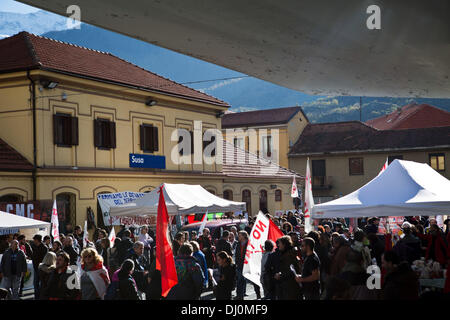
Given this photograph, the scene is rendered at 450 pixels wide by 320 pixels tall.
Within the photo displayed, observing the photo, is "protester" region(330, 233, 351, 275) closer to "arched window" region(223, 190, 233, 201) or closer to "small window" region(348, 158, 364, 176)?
"arched window" region(223, 190, 233, 201)

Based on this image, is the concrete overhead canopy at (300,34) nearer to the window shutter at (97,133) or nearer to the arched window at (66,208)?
the arched window at (66,208)

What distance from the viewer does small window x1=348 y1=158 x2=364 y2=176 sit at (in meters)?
51.8

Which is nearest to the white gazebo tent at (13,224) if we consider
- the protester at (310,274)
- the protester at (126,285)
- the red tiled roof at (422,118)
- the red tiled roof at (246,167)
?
the protester at (126,285)

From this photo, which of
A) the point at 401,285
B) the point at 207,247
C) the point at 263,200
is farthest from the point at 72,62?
the point at 401,285

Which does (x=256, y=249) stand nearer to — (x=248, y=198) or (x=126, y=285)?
(x=126, y=285)

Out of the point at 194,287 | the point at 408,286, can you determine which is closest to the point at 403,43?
the point at 408,286

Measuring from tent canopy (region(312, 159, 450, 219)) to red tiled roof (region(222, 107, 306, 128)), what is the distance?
132 ft

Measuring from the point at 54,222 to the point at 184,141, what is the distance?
14.9m

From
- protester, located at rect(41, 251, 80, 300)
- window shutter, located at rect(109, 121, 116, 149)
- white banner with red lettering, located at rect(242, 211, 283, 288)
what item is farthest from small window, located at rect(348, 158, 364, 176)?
protester, located at rect(41, 251, 80, 300)

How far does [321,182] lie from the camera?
53031 mm

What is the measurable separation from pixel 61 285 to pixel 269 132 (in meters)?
47.5

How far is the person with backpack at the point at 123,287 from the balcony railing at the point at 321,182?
45.3 metres

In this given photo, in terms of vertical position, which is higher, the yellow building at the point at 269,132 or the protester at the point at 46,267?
the yellow building at the point at 269,132

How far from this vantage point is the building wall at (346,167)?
165 ft
